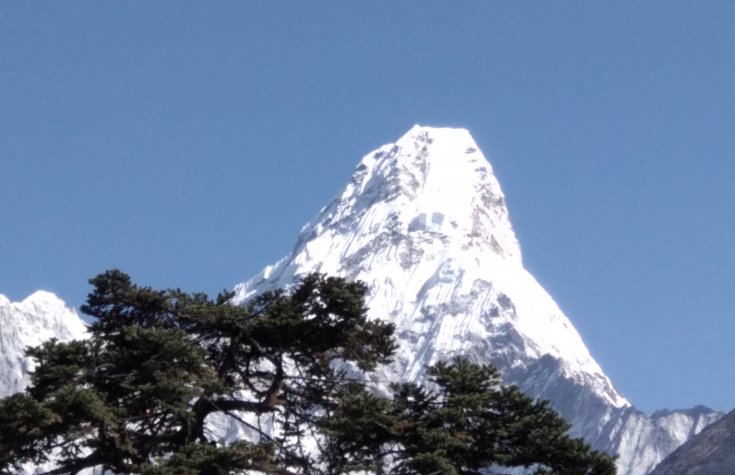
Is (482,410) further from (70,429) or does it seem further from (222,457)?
(70,429)

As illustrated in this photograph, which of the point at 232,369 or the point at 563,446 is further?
the point at 232,369

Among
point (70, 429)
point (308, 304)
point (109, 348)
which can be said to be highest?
point (308, 304)

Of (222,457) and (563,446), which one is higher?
(563,446)

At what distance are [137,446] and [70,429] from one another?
6.09 feet

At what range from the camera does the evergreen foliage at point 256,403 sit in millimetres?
32000

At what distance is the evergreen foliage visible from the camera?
32000 mm

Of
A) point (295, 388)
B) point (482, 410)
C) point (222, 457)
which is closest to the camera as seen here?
point (222, 457)

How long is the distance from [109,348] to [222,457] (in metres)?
3.96

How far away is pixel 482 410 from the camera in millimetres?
33812

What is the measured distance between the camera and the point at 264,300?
117 feet

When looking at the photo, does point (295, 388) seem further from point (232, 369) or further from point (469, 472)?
point (469, 472)

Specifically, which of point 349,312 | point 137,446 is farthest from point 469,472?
point 137,446

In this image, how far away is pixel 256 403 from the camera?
115 feet

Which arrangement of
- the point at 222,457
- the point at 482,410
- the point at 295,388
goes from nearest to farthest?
the point at 222,457 → the point at 482,410 → the point at 295,388
